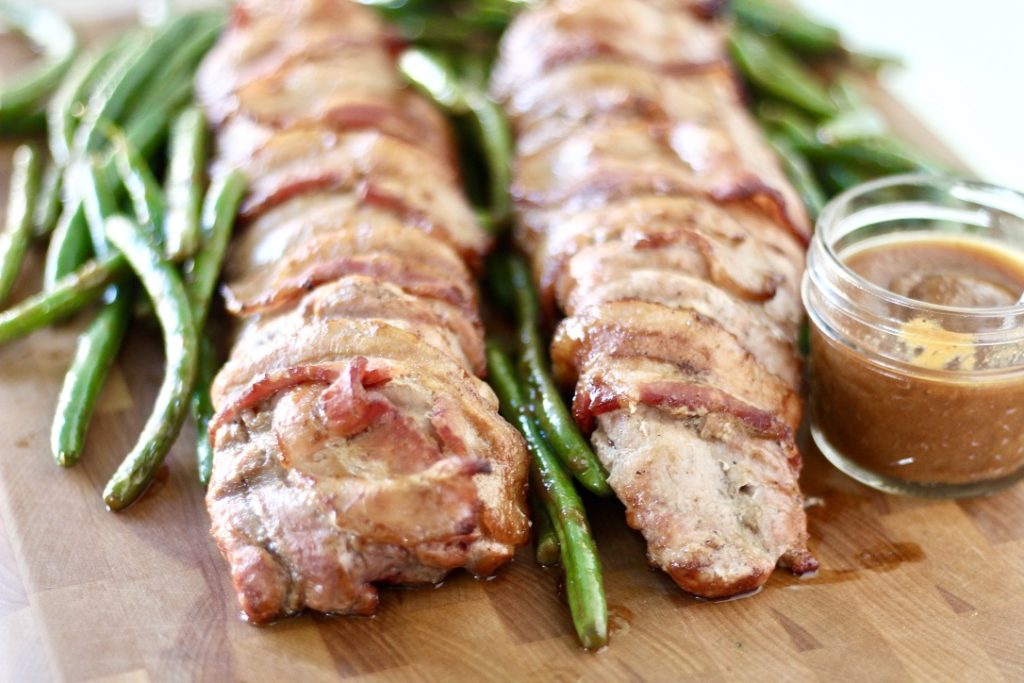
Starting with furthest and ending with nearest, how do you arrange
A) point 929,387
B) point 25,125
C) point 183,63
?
1. point 183,63
2. point 25,125
3. point 929,387

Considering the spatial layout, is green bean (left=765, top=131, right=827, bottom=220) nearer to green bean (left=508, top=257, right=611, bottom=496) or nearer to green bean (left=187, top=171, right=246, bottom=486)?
green bean (left=508, top=257, right=611, bottom=496)

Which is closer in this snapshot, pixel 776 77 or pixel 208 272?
pixel 208 272

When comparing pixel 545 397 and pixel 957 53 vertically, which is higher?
pixel 545 397

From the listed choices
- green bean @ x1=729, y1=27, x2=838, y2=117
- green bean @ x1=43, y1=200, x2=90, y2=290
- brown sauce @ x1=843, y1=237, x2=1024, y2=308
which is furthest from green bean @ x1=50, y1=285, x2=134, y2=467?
green bean @ x1=729, y1=27, x2=838, y2=117

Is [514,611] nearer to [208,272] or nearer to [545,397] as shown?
[545,397]

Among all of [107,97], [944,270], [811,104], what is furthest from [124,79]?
[944,270]

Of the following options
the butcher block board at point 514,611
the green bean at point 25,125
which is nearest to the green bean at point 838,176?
the butcher block board at point 514,611

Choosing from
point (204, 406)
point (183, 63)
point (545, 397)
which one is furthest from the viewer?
point (183, 63)
